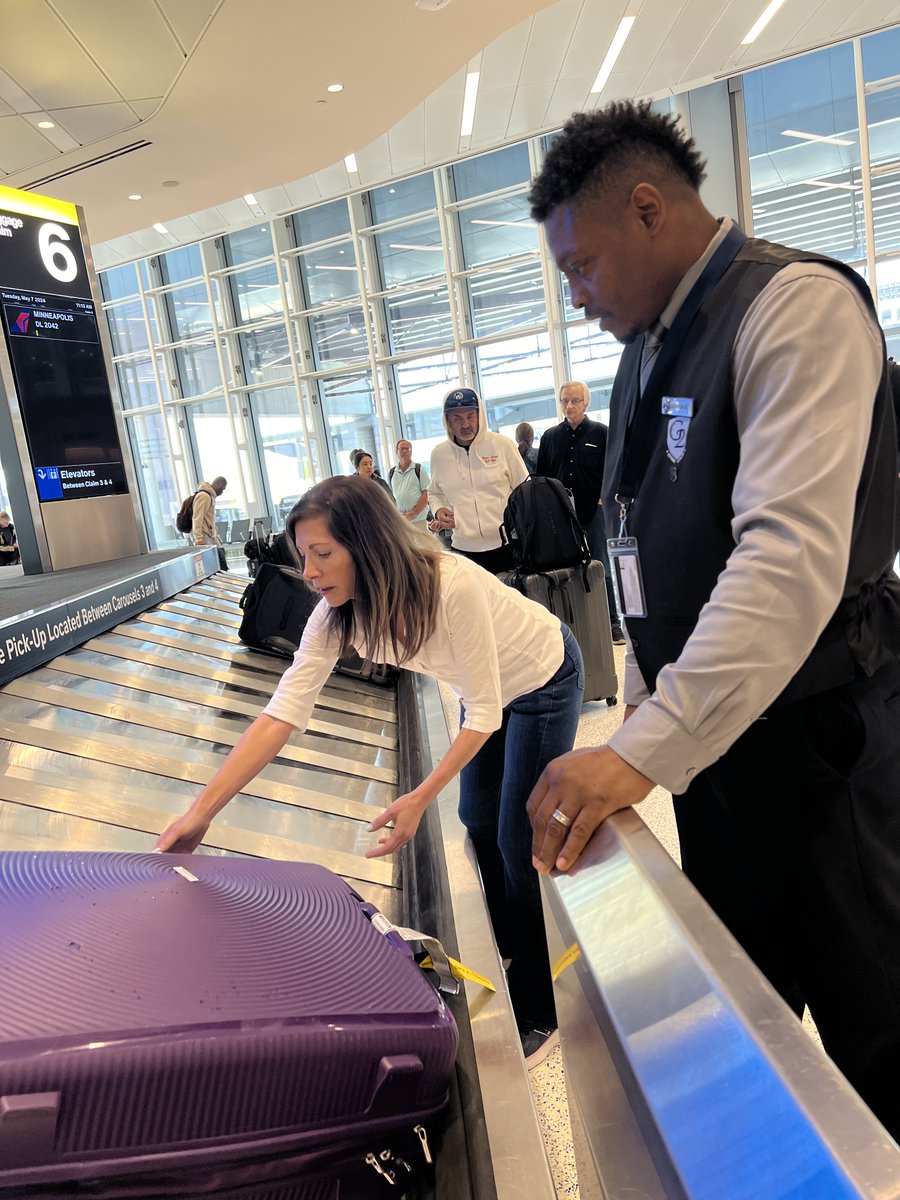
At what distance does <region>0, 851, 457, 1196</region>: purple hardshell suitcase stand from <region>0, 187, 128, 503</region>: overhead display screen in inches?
227

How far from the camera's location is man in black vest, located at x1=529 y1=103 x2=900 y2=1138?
746 millimetres

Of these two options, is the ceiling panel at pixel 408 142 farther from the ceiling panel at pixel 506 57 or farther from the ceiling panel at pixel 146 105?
the ceiling panel at pixel 146 105

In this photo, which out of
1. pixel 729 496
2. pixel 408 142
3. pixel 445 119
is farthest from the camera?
pixel 408 142

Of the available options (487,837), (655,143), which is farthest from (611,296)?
(487,837)

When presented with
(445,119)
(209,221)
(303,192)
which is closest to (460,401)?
(445,119)

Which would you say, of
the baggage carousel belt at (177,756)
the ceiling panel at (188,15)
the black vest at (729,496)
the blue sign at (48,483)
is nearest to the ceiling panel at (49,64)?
the ceiling panel at (188,15)

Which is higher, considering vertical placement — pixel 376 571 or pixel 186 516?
pixel 376 571

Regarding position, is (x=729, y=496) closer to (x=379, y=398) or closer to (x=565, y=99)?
(x=565, y=99)

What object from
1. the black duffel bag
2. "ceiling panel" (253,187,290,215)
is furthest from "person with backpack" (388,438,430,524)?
"ceiling panel" (253,187,290,215)

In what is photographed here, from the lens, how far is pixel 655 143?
102cm

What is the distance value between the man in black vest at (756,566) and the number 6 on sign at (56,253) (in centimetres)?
638

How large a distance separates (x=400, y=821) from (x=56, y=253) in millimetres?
6401

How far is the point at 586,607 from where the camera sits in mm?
4309

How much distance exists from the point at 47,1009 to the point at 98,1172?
16 centimetres
